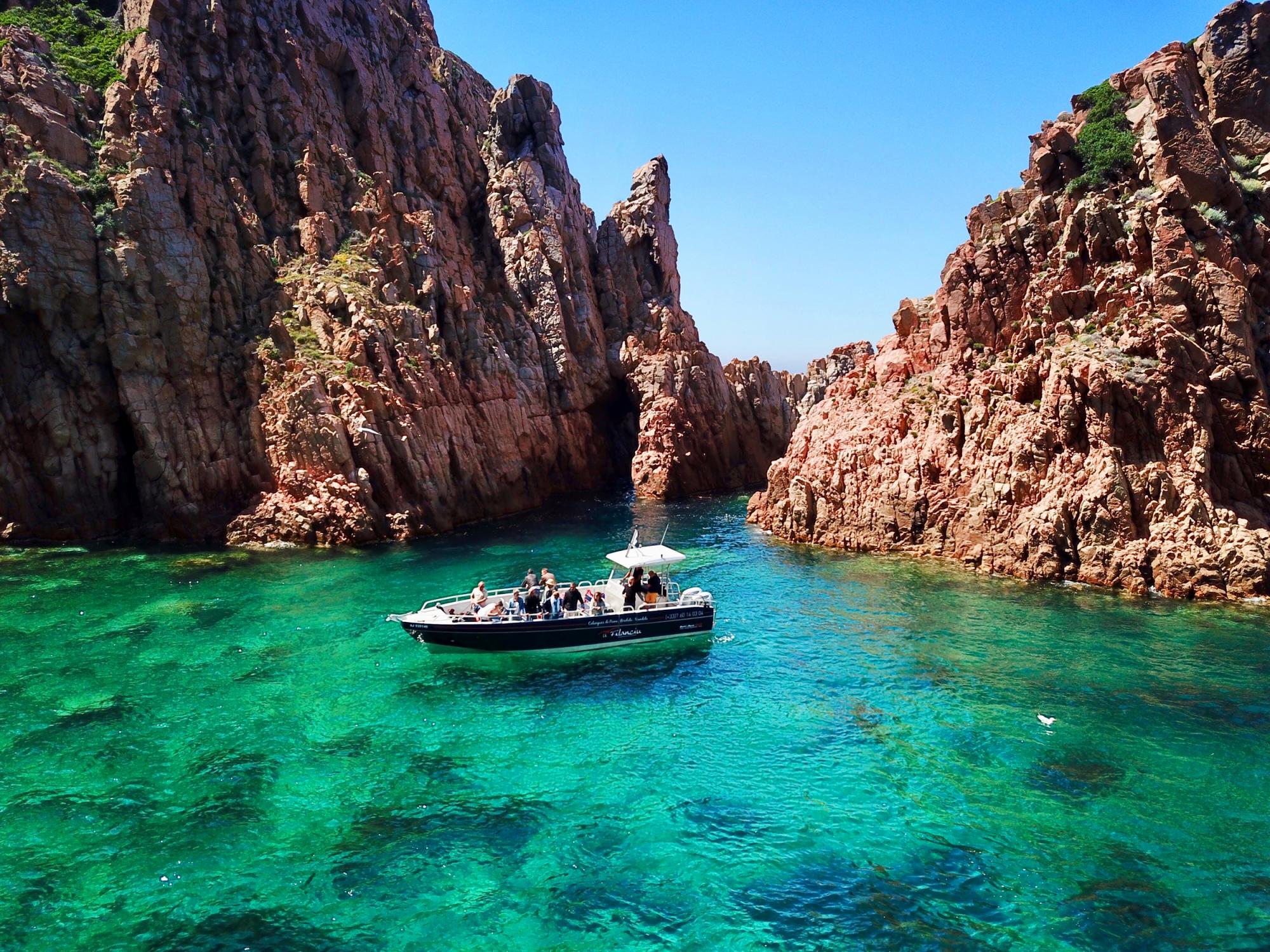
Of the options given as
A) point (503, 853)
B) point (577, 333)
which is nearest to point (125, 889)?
point (503, 853)

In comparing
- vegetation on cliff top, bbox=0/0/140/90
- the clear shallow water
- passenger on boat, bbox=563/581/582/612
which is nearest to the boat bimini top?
passenger on boat, bbox=563/581/582/612

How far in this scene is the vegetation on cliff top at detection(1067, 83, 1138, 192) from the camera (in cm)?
4053

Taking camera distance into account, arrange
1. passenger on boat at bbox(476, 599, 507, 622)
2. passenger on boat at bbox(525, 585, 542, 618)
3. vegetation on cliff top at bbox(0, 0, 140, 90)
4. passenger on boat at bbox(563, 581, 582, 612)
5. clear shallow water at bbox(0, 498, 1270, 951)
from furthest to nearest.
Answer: vegetation on cliff top at bbox(0, 0, 140, 90) < passenger on boat at bbox(563, 581, 582, 612) < passenger on boat at bbox(525, 585, 542, 618) < passenger on boat at bbox(476, 599, 507, 622) < clear shallow water at bbox(0, 498, 1270, 951)

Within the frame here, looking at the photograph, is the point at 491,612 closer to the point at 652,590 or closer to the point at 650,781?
the point at 652,590

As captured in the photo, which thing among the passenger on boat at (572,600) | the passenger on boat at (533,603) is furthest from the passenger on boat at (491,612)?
the passenger on boat at (572,600)

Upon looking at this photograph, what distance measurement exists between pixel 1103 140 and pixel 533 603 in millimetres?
36468

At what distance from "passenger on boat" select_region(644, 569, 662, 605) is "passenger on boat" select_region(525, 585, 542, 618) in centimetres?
431

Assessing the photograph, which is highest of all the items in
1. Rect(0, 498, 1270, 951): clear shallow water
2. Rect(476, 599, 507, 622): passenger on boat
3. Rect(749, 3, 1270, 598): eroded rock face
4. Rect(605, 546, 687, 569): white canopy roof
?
Rect(749, 3, 1270, 598): eroded rock face

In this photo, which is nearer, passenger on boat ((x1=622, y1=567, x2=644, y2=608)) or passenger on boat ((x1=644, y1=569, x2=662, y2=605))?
passenger on boat ((x1=622, y1=567, x2=644, y2=608))

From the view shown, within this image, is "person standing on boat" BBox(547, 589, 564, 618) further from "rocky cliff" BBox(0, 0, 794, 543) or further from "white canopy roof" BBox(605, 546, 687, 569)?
"rocky cliff" BBox(0, 0, 794, 543)

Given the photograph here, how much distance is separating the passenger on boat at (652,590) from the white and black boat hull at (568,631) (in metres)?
0.76

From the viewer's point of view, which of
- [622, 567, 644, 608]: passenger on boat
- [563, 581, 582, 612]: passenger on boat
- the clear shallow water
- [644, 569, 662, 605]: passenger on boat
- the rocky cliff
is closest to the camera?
the clear shallow water

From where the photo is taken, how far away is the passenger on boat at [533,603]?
1217 inches

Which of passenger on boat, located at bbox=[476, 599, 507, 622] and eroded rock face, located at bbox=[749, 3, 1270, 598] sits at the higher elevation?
eroded rock face, located at bbox=[749, 3, 1270, 598]
